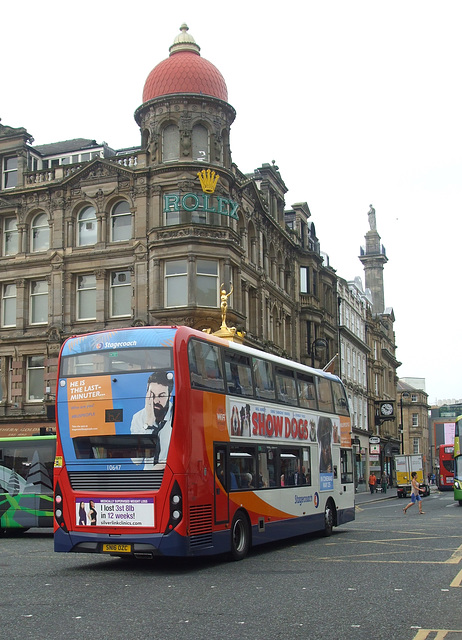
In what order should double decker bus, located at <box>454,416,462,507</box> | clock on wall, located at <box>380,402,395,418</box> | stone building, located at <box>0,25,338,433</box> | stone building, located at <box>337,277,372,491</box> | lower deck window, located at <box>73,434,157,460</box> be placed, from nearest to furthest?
lower deck window, located at <box>73,434,157,460</box> < stone building, located at <box>0,25,338,433</box> < double decker bus, located at <box>454,416,462,507</box> < stone building, located at <box>337,277,372,491</box> < clock on wall, located at <box>380,402,395,418</box>

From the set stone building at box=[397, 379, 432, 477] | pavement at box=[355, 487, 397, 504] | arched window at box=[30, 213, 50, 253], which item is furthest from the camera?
stone building at box=[397, 379, 432, 477]

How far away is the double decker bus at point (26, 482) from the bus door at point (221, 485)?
9.72 meters

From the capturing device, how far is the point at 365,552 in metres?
16.3

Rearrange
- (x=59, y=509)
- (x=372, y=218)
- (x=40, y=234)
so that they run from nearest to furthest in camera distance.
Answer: (x=59, y=509) < (x=40, y=234) < (x=372, y=218)

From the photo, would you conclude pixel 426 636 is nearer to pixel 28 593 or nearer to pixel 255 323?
pixel 28 593

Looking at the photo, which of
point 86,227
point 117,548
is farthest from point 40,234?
point 117,548

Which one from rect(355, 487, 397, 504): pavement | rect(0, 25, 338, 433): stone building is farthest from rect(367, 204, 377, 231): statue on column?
rect(0, 25, 338, 433): stone building

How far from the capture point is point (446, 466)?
221 ft

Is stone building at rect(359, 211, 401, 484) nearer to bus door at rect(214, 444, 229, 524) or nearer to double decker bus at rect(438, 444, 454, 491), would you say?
double decker bus at rect(438, 444, 454, 491)

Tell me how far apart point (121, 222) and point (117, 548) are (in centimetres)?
2633

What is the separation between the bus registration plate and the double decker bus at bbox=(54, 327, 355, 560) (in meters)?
0.02

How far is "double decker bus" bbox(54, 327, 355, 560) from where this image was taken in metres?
13.3

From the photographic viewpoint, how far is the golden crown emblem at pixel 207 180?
119 ft

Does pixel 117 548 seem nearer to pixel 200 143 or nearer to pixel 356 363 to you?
pixel 200 143
